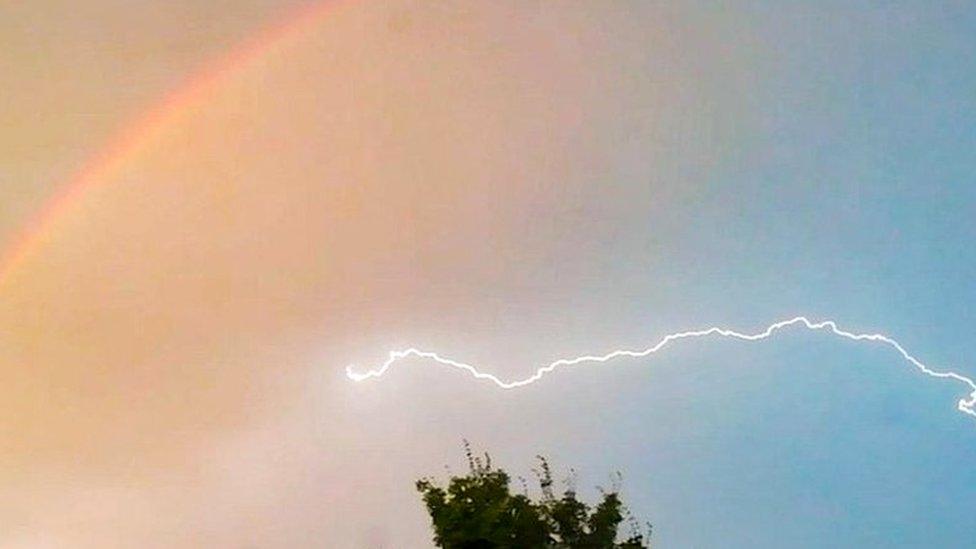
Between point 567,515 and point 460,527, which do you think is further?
point 567,515

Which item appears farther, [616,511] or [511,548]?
[616,511]

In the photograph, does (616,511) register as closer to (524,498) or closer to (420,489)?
(524,498)

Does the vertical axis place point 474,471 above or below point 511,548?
above

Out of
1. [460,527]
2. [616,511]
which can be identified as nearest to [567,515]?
[616,511]

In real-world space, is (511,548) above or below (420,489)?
below

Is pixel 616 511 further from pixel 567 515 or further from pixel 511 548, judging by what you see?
pixel 511 548

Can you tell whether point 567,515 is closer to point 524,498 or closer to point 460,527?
point 524,498

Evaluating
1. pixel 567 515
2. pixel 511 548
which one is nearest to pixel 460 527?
pixel 511 548
